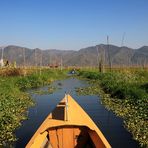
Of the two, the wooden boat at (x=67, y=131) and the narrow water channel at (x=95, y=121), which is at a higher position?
the wooden boat at (x=67, y=131)

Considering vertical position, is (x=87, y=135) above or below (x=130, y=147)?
→ above

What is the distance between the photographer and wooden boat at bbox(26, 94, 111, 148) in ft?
33.8

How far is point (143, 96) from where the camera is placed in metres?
20.3

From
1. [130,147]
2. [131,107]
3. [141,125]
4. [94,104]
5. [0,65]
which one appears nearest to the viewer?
[130,147]

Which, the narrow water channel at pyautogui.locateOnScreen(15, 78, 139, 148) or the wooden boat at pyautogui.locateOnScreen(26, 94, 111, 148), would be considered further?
the narrow water channel at pyautogui.locateOnScreen(15, 78, 139, 148)

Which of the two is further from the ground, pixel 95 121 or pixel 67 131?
pixel 67 131

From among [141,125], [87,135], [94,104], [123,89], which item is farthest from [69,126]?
[123,89]

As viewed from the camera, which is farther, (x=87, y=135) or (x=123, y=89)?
(x=123, y=89)

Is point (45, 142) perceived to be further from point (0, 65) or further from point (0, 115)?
point (0, 65)

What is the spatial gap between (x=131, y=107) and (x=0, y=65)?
3595cm

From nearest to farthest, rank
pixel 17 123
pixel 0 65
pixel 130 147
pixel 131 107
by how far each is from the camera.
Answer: pixel 130 147, pixel 17 123, pixel 131 107, pixel 0 65

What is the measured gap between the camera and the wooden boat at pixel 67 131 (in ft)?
33.8

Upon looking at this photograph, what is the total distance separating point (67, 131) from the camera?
35.5 feet

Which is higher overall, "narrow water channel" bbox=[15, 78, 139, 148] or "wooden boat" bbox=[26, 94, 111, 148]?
"wooden boat" bbox=[26, 94, 111, 148]
